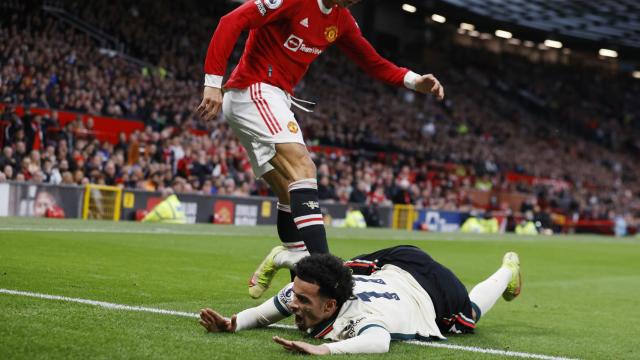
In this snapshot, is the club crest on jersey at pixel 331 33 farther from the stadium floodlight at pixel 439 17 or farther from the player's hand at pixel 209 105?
the stadium floodlight at pixel 439 17

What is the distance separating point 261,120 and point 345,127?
28.3 meters

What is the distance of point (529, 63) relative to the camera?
5756 centimetres

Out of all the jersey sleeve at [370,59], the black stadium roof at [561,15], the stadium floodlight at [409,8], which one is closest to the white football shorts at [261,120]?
the jersey sleeve at [370,59]

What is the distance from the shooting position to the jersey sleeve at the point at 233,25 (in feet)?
18.5

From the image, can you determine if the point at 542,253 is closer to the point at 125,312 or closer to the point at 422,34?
the point at 125,312

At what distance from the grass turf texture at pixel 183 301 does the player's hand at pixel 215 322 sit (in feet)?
0.23

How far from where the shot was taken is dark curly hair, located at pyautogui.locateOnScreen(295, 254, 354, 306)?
14.8 feet

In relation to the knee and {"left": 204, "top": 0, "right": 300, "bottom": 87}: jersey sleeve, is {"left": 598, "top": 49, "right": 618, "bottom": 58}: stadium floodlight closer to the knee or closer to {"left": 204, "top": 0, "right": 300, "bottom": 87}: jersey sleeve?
{"left": 204, "top": 0, "right": 300, "bottom": 87}: jersey sleeve

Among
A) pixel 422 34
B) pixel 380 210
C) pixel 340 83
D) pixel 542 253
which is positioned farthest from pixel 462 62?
pixel 542 253

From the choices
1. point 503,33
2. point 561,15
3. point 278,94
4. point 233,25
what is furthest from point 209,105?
point 503,33

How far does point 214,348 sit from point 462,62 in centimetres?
4931

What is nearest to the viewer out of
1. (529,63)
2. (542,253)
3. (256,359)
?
(256,359)

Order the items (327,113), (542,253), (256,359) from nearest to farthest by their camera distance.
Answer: (256,359), (542,253), (327,113)

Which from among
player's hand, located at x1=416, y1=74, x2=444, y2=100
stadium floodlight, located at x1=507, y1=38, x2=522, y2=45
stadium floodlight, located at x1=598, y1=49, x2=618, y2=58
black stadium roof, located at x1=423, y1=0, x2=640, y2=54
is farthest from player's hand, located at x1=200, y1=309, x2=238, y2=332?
stadium floodlight, located at x1=598, y1=49, x2=618, y2=58
